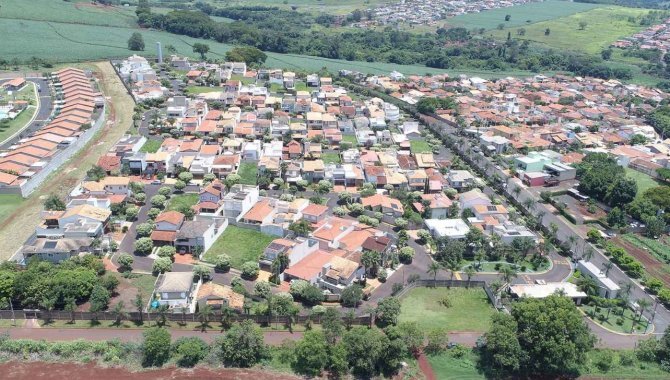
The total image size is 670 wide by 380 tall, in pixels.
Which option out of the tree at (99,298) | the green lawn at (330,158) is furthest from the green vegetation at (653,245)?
the tree at (99,298)

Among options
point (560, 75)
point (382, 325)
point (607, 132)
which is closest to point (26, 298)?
point (382, 325)

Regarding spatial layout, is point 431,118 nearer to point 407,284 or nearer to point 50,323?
point 407,284

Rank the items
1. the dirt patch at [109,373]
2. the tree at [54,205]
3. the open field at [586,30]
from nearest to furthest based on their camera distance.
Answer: the dirt patch at [109,373]
the tree at [54,205]
the open field at [586,30]

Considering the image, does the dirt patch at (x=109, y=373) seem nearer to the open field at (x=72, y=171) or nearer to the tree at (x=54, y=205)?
the open field at (x=72, y=171)

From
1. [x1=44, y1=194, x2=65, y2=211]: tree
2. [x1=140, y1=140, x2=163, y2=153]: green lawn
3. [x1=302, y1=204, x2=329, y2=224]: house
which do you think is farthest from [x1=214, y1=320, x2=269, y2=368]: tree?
[x1=140, y1=140, x2=163, y2=153]: green lawn

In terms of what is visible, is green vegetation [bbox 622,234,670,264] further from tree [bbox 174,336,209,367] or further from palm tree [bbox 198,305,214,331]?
tree [bbox 174,336,209,367]

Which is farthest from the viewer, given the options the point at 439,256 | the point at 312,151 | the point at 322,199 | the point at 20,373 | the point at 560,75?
the point at 560,75
